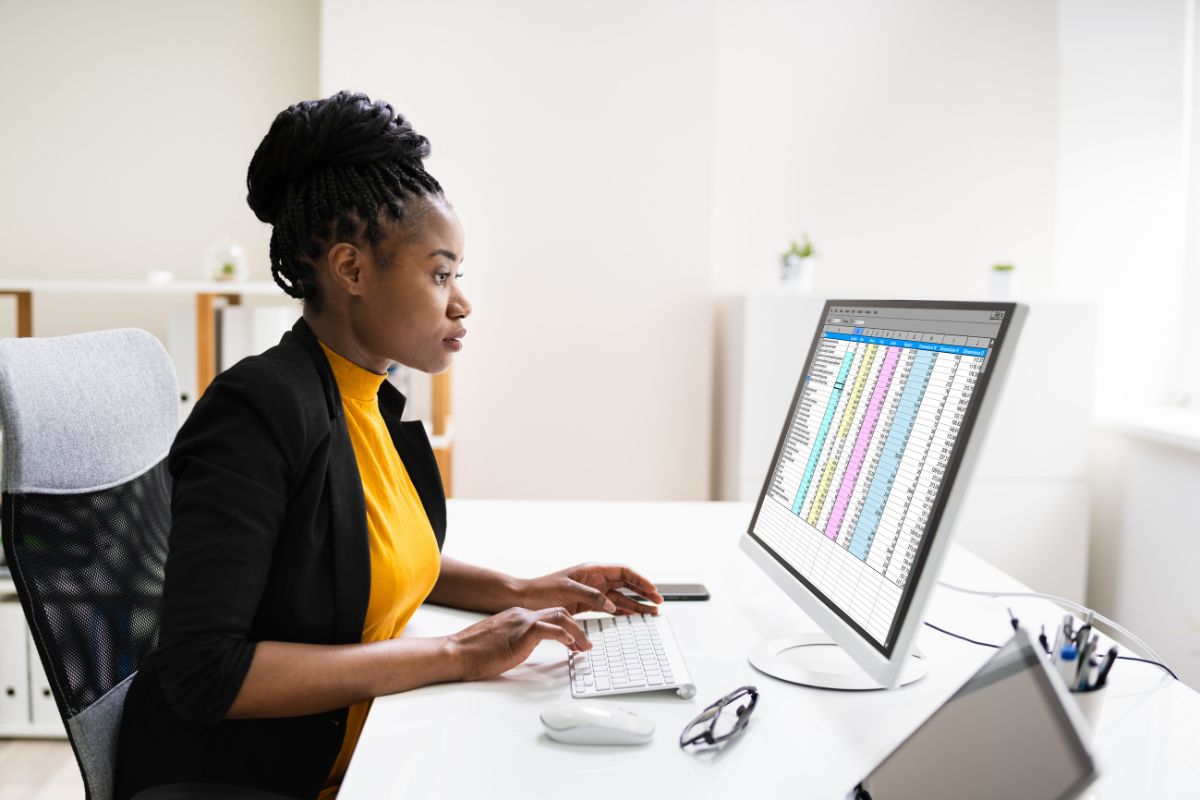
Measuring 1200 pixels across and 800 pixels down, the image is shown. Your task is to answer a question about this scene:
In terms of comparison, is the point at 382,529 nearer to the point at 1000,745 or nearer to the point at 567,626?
the point at 567,626

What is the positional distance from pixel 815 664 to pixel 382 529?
0.54 meters

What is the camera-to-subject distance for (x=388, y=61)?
3.03 metres

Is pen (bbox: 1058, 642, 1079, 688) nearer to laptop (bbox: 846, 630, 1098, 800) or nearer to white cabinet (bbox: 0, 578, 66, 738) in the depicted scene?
laptop (bbox: 846, 630, 1098, 800)

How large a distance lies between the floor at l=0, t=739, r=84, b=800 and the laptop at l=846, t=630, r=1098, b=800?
7.29 ft

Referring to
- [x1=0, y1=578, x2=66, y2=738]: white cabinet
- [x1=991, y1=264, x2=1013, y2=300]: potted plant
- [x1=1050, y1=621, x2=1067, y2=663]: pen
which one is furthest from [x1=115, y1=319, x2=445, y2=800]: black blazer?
[x1=991, y1=264, x2=1013, y2=300]: potted plant

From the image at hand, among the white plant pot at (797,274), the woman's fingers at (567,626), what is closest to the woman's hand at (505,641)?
the woman's fingers at (567,626)

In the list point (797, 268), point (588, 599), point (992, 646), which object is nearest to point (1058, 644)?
point (992, 646)

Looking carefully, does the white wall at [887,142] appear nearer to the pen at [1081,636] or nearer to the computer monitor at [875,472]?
the computer monitor at [875,472]

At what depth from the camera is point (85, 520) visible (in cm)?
109

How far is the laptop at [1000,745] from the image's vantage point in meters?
0.60

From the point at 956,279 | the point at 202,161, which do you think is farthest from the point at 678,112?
the point at 202,161

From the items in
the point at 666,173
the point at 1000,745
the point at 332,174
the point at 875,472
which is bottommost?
the point at 1000,745

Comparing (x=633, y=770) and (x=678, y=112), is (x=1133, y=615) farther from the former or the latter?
(x=633, y=770)

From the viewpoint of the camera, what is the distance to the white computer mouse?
0.91 m
